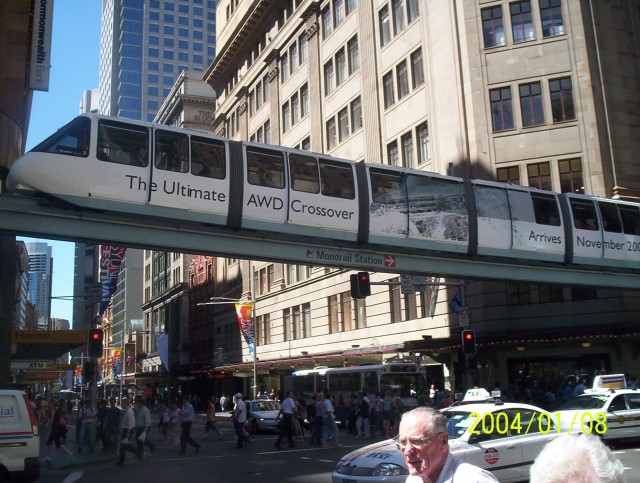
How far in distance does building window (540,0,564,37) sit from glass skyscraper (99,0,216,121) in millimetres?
122082

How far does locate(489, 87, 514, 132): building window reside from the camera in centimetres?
3444

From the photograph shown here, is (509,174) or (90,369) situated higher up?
(509,174)

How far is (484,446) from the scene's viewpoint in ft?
37.2

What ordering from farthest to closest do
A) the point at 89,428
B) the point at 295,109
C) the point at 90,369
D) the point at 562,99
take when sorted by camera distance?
the point at 295,109 → the point at 562,99 → the point at 89,428 → the point at 90,369

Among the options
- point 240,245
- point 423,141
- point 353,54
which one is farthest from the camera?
point 353,54

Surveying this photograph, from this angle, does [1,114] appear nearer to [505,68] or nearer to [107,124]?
[107,124]

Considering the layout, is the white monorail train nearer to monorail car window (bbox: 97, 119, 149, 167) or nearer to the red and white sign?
monorail car window (bbox: 97, 119, 149, 167)

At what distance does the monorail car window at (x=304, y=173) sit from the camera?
58.7 feet

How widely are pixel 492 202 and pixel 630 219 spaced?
21.6 feet

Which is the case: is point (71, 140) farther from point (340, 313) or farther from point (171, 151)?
point (340, 313)

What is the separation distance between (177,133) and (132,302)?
119 meters

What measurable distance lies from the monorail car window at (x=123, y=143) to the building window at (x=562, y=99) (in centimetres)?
2420

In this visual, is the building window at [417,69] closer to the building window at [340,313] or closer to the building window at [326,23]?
the building window at [326,23]

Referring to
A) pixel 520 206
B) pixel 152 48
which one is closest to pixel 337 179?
pixel 520 206
